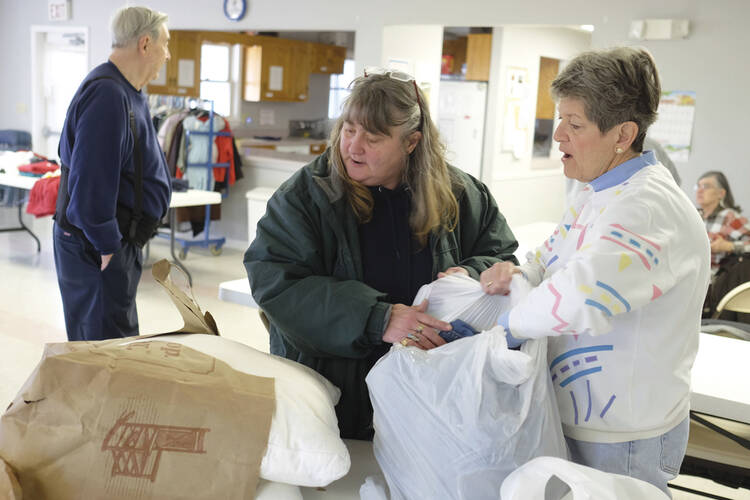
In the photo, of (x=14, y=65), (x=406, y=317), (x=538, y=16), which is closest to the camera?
(x=406, y=317)

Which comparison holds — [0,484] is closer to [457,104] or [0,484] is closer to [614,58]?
[614,58]

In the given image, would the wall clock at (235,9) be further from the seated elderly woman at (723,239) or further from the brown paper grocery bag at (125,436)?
the brown paper grocery bag at (125,436)

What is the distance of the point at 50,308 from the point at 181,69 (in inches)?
178

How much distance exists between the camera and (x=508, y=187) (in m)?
8.07

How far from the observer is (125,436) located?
4.26 feet

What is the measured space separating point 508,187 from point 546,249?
6637mm

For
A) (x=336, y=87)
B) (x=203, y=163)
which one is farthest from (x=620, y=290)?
(x=336, y=87)

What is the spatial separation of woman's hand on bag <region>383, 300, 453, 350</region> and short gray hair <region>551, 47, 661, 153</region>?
502 millimetres

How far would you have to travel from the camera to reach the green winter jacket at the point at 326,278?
1554 mm

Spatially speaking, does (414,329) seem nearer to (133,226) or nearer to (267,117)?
(133,226)

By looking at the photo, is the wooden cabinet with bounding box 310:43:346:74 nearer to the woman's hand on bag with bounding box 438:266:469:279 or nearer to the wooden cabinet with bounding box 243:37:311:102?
the wooden cabinet with bounding box 243:37:311:102

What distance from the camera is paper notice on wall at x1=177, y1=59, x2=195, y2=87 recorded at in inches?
348

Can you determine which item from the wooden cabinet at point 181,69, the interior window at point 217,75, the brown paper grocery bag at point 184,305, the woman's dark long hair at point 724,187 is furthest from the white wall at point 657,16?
the brown paper grocery bag at point 184,305

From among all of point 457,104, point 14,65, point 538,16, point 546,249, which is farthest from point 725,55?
point 14,65
